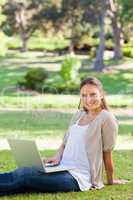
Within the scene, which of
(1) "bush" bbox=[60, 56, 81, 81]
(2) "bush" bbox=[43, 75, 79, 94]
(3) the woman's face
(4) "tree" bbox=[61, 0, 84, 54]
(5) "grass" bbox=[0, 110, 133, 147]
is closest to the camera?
(3) the woman's face

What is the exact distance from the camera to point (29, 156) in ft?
19.6

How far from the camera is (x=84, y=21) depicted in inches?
2028

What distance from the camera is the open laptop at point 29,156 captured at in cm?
584

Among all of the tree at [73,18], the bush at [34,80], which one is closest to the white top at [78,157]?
the bush at [34,80]

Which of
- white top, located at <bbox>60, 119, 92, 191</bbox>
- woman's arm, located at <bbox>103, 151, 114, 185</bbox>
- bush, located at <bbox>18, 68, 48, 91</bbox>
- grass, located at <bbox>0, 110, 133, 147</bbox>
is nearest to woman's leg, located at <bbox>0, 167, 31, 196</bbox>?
white top, located at <bbox>60, 119, 92, 191</bbox>

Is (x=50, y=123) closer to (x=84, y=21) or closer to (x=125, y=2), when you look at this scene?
(x=125, y=2)

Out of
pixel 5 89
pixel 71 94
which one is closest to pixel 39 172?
pixel 71 94

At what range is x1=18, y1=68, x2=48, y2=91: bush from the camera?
89.5ft

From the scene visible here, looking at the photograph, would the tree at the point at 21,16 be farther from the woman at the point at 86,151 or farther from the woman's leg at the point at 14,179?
the woman's leg at the point at 14,179

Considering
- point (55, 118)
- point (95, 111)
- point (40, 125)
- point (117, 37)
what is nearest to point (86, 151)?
point (95, 111)

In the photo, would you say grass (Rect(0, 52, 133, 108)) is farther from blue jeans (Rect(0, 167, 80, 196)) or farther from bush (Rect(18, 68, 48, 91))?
blue jeans (Rect(0, 167, 80, 196))

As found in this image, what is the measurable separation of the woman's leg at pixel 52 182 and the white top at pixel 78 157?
0.21ft

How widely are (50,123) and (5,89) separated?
481 inches

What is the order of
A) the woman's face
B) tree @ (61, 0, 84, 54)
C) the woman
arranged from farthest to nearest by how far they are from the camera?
tree @ (61, 0, 84, 54) → the woman's face → the woman
